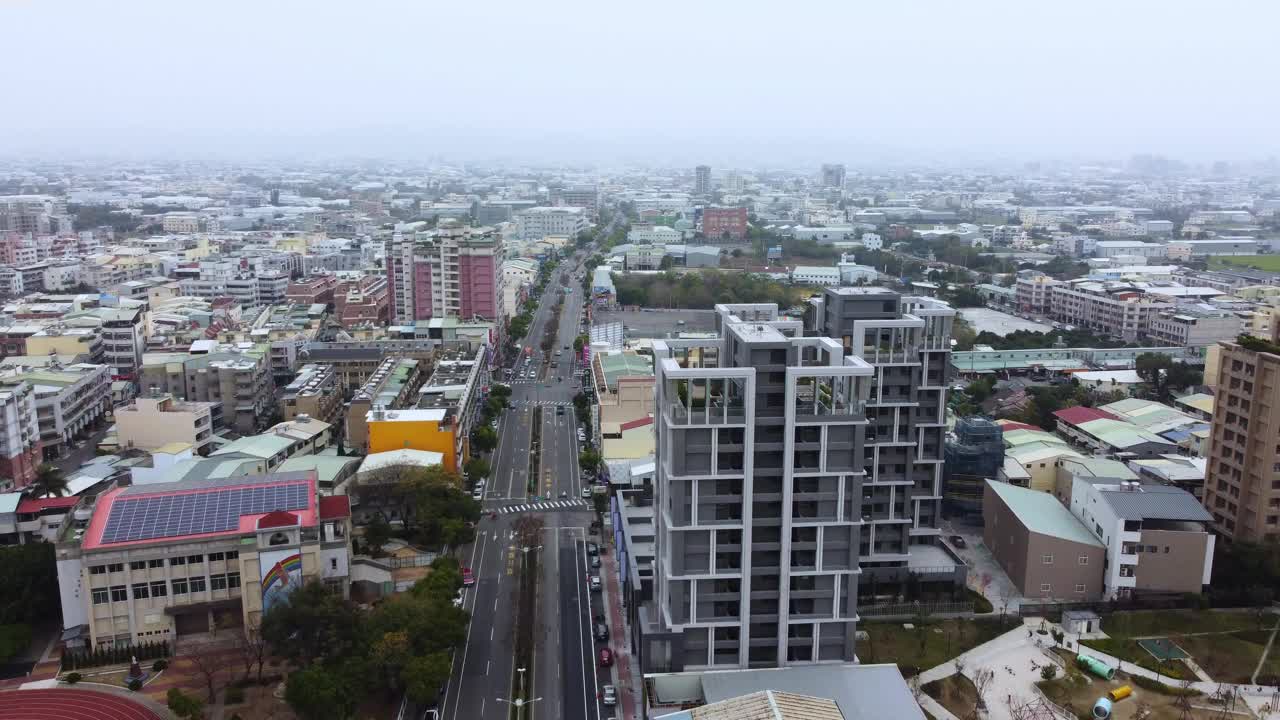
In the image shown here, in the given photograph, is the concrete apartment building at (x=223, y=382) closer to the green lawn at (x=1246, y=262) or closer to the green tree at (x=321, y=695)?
the green tree at (x=321, y=695)

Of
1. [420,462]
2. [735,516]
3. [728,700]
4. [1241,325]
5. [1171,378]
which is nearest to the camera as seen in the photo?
[728,700]

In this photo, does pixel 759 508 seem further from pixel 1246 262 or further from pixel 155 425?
pixel 1246 262

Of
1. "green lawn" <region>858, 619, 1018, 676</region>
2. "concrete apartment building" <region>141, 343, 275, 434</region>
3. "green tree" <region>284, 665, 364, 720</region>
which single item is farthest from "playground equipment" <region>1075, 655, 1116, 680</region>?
"concrete apartment building" <region>141, 343, 275, 434</region>

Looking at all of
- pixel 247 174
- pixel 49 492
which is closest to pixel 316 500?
pixel 49 492

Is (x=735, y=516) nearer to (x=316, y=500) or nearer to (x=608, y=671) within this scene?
(x=608, y=671)

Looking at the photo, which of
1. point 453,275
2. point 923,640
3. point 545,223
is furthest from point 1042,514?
point 545,223

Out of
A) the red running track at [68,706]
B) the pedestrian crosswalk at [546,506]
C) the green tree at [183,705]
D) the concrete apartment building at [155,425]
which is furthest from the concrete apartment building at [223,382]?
the green tree at [183,705]

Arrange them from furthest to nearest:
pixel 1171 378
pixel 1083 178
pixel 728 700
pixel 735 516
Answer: pixel 1083 178 → pixel 1171 378 → pixel 735 516 → pixel 728 700

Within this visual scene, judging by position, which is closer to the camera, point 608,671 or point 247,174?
point 608,671
